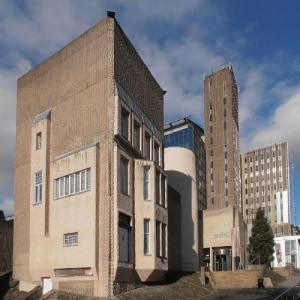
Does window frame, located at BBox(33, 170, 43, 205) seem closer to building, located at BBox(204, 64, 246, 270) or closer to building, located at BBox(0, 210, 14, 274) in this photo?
building, located at BBox(0, 210, 14, 274)

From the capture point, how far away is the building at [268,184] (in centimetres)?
14350

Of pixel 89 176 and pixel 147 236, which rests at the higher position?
pixel 89 176

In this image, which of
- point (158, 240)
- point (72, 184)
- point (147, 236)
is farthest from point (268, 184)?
point (72, 184)

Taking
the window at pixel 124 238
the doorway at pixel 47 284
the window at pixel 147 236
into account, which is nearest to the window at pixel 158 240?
the window at pixel 147 236

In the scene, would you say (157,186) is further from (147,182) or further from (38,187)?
(38,187)

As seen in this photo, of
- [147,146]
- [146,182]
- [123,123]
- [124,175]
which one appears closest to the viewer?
[124,175]

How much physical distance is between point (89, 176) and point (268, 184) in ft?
409

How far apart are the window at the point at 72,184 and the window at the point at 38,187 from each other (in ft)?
5.75

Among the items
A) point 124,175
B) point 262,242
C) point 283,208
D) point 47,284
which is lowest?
point 47,284

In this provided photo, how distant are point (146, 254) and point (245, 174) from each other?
127 m

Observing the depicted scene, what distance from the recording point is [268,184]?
151 metres

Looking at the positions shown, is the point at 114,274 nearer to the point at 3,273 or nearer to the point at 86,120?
the point at 86,120

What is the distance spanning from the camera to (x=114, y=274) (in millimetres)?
30359

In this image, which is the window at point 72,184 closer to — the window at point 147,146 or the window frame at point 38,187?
the window frame at point 38,187
